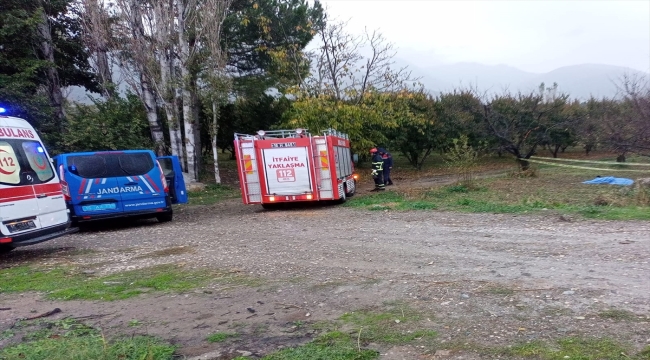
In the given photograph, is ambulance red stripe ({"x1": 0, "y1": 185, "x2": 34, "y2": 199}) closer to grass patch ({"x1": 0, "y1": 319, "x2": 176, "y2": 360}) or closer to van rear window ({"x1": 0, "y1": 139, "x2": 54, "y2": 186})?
van rear window ({"x1": 0, "y1": 139, "x2": 54, "y2": 186})

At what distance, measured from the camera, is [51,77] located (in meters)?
20.9

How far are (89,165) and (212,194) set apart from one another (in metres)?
8.68

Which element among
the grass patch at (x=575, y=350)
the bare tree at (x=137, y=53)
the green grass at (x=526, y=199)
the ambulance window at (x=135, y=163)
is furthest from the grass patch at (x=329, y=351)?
the bare tree at (x=137, y=53)

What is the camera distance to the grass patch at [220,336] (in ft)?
14.2

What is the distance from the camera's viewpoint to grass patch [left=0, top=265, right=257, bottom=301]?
19.7ft

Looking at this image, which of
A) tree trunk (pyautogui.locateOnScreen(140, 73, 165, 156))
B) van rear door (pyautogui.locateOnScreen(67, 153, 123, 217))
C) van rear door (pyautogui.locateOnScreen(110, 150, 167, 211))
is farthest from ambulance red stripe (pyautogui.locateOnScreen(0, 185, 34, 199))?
tree trunk (pyautogui.locateOnScreen(140, 73, 165, 156))

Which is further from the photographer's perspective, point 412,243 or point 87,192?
point 87,192

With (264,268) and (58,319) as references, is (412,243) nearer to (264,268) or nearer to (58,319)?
(264,268)

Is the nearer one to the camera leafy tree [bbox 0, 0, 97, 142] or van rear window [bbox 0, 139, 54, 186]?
van rear window [bbox 0, 139, 54, 186]

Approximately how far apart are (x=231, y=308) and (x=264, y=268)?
1.65 meters

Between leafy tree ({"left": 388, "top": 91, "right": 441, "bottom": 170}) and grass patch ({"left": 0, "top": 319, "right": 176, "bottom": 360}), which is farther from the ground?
leafy tree ({"left": 388, "top": 91, "right": 441, "bottom": 170})

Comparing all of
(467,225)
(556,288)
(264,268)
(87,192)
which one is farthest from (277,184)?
(556,288)

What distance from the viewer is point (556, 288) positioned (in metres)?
5.12

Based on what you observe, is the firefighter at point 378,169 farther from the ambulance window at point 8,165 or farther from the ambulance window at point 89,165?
the ambulance window at point 8,165
